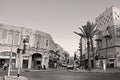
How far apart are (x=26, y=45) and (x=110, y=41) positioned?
2674cm

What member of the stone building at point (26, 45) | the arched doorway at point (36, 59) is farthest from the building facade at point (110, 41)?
the arched doorway at point (36, 59)

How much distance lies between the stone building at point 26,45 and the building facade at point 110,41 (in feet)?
60.8

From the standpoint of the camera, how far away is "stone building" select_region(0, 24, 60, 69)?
127 feet

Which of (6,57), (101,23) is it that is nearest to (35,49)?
(6,57)

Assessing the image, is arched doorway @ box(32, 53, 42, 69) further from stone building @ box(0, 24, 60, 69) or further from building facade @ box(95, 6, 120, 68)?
building facade @ box(95, 6, 120, 68)

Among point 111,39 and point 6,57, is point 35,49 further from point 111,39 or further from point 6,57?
point 111,39

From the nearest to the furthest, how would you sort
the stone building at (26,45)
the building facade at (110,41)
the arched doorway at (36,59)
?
the stone building at (26,45) → the building facade at (110,41) → the arched doorway at (36,59)

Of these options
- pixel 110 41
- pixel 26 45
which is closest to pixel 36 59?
pixel 26 45

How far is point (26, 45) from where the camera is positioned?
40.8 metres

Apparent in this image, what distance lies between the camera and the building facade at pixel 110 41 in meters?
43.5

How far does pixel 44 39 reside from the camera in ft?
150

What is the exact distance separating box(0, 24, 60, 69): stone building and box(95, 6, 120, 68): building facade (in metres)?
18.5

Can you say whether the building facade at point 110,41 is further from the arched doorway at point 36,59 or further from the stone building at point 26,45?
the arched doorway at point 36,59

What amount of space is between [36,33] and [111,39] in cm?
2413
